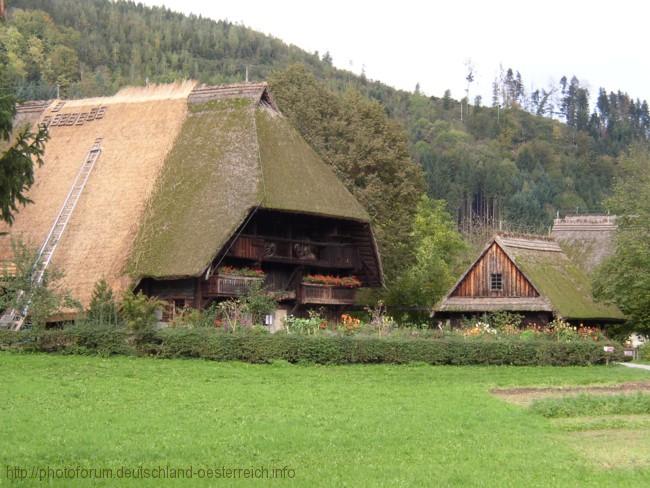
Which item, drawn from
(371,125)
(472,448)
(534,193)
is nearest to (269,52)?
(534,193)

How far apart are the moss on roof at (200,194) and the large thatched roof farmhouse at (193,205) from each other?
0.05m

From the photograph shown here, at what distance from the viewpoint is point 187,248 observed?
40094 millimetres

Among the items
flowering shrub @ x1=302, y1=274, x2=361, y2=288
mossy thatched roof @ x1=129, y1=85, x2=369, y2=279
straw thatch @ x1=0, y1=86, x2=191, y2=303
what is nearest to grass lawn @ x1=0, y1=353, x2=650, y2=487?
mossy thatched roof @ x1=129, y1=85, x2=369, y2=279

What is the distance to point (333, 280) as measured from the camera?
4647 centimetres

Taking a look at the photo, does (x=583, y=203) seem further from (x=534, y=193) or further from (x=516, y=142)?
(x=516, y=142)

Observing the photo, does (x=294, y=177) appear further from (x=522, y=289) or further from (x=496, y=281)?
(x=522, y=289)

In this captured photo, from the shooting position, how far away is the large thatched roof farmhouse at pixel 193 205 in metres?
40.9

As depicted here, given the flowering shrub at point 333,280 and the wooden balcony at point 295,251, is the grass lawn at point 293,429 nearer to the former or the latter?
the wooden balcony at point 295,251

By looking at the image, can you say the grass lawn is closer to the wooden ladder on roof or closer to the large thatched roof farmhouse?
the wooden ladder on roof

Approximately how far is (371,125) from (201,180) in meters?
16.7

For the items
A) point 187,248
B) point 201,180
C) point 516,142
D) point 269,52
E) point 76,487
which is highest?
point 269,52

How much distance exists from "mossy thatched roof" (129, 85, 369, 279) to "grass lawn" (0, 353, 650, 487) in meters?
9.57

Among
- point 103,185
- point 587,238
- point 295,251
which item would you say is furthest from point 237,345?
point 587,238

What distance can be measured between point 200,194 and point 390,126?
1828 centimetres
